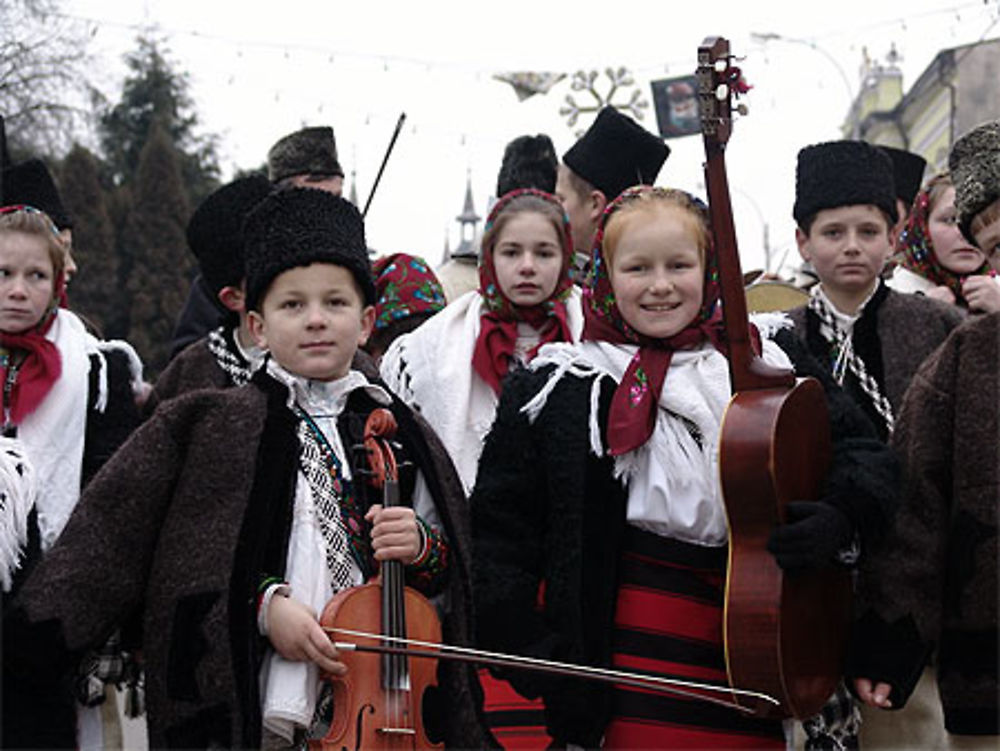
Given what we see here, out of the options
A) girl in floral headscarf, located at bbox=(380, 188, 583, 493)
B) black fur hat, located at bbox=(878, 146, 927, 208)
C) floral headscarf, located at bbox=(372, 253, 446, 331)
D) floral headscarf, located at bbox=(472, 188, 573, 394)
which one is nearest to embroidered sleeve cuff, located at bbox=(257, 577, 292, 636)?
girl in floral headscarf, located at bbox=(380, 188, 583, 493)

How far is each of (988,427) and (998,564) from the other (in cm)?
34

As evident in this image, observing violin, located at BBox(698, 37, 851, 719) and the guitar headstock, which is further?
the guitar headstock

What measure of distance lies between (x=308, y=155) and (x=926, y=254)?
2848 mm

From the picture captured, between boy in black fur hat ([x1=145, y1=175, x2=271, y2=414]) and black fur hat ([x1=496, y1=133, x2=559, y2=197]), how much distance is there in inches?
59.7

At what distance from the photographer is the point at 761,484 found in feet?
9.97

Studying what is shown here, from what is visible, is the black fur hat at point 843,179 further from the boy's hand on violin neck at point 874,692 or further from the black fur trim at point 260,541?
the black fur trim at point 260,541

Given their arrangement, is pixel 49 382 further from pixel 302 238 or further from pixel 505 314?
pixel 505 314

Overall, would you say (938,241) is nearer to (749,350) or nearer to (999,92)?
(749,350)

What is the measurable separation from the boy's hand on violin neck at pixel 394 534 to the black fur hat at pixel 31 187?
2708mm

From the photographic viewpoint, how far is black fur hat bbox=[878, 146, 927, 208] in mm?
6163

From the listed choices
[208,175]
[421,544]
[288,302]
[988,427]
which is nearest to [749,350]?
[988,427]

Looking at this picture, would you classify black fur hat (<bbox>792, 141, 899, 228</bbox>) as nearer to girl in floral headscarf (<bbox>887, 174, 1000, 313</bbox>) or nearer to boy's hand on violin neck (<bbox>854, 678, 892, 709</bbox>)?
girl in floral headscarf (<bbox>887, 174, 1000, 313</bbox>)

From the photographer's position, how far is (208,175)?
4178 centimetres

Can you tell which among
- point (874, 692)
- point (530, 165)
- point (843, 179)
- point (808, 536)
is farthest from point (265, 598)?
point (530, 165)
